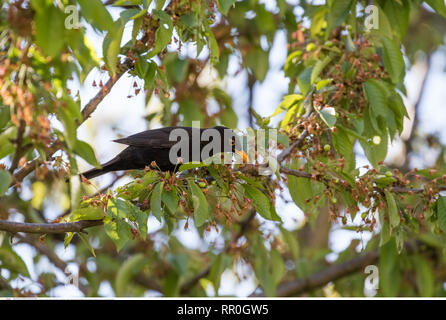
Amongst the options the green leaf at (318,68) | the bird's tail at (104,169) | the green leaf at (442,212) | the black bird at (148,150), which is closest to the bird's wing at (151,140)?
the black bird at (148,150)

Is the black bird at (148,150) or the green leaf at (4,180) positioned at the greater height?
the black bird at (148,150)

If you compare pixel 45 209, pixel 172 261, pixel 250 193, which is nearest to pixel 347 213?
pixel 250 193

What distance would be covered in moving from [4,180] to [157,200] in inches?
34.2

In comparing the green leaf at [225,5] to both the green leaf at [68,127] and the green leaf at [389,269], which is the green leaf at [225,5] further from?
the green leaf at [389,269]

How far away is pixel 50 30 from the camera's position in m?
2.10

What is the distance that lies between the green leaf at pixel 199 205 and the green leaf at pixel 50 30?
123cm

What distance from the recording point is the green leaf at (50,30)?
6.85ft

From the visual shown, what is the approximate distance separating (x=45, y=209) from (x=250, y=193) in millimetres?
3868

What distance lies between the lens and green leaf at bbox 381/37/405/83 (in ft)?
13.5

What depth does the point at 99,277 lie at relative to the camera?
23.3ft

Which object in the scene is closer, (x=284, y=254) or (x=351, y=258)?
(x=351, y=258)

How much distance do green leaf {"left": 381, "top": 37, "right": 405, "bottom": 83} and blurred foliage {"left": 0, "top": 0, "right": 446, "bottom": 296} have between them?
0.01 meters

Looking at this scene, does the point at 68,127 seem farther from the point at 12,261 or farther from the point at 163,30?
the point at 12,261

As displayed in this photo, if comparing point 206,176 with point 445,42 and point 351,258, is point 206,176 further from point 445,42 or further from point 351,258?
point 445,42
